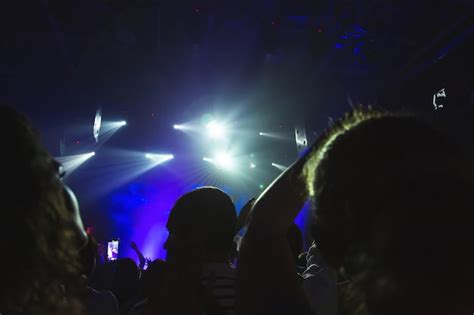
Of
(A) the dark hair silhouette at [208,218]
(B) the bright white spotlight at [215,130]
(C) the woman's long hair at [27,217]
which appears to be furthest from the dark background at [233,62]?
(C) the woman's long hair at [27,217]

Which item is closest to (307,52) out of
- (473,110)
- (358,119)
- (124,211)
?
(473,110)

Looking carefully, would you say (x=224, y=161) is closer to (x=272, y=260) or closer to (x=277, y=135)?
(x=277, y=135)

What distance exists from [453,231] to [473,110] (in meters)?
5.78

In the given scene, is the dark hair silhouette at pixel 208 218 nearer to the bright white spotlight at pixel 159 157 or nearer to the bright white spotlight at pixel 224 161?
the bright white spotlight at pixel 224 161

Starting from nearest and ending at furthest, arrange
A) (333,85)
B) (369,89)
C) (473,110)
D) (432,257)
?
(432,257)
(473,110)
(369,89)
(333,85)

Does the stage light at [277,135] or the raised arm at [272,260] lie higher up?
the stage light at [277,135]

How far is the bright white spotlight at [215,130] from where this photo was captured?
12802mm

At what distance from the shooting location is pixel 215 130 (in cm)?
1325

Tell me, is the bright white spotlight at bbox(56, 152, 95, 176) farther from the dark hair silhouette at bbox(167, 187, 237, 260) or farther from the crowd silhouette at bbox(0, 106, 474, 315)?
the crowd silhouette at bbox(0, 106, 474, 315)

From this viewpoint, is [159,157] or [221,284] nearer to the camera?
[221,284]

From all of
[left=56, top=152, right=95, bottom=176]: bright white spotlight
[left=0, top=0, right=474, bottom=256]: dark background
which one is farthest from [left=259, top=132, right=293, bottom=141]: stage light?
[left=56, top=152, right=95, bottom=176]: bright white spotlight

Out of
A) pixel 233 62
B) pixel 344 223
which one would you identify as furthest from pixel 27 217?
pixel 233 62

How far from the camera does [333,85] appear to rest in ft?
28.6

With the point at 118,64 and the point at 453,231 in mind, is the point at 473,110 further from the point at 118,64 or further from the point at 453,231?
the point at 118,64
